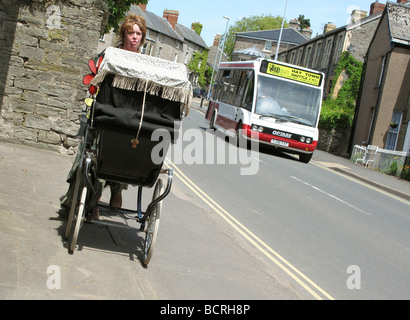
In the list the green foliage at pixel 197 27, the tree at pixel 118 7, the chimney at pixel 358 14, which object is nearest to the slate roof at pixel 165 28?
the green foliage at pixel 197 27

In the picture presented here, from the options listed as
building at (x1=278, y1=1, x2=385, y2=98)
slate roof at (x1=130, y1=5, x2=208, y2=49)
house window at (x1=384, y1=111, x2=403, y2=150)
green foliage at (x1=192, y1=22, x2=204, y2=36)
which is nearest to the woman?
house window at (x1=384, y1=111, x2=403, y2=150)

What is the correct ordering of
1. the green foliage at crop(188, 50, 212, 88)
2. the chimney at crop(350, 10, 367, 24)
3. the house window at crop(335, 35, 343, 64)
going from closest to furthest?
the house window at crop(335, 35, 343, 64) < the chimney at crop(350, 10, 367, 24) < the green foliage at crop(188, 50, 212, 88)

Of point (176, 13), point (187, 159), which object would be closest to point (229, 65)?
point (187, 159)

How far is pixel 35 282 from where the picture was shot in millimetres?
4371

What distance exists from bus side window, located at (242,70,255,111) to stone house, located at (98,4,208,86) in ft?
152

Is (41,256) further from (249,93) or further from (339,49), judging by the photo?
(339,49)

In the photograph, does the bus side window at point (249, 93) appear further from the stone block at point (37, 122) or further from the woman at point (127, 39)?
the woman at point (127, 39)

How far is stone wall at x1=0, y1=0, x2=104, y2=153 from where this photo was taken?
414 inches

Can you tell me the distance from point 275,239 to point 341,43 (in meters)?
41.2

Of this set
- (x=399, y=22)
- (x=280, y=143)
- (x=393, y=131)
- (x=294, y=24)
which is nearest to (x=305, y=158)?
(x=280, y=143)

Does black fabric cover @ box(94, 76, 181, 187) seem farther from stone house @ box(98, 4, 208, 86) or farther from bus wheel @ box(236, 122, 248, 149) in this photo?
stone house @ box(98, 4, 208, 86)

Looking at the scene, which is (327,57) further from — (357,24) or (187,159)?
(187,159)

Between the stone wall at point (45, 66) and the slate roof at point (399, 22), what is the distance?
26.4 metres

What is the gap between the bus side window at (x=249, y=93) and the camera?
69.3 ft
